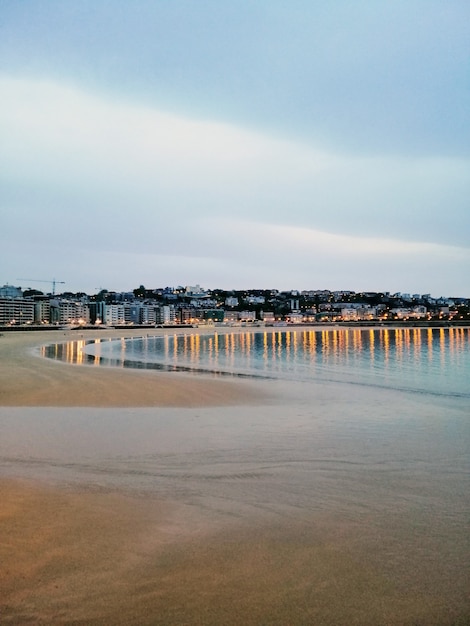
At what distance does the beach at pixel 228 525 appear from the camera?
397cm

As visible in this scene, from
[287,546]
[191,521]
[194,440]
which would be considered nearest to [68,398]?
[194,440]

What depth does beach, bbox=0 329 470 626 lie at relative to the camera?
397 centimetres

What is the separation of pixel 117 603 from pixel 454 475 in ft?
18.5

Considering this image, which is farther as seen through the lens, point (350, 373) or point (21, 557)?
point (350, 373)

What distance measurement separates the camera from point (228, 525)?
561 cm

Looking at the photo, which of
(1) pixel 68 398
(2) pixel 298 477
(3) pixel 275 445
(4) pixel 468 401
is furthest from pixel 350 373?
(2) pixel 298 477

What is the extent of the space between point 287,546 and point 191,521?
1.20m

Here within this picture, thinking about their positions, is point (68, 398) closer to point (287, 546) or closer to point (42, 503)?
point (42, 503)

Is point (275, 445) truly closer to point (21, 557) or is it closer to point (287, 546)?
point (287, 546)

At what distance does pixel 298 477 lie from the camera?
7.60 m

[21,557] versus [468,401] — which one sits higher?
[21,557]

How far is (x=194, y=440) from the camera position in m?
10.1

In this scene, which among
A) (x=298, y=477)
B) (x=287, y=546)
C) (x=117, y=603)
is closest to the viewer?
(x=117, y=603)

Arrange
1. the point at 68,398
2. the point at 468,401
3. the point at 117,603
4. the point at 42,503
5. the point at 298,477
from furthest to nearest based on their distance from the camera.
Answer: the point at 468,401
the point at 68,398
the point at 298,477
the point at 42,503
the point at 117,603
